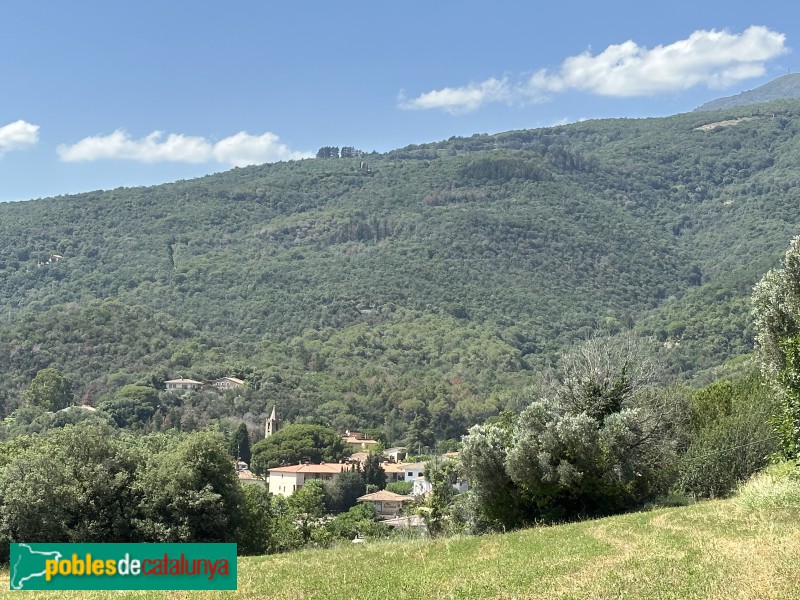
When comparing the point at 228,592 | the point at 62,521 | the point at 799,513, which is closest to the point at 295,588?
the point at 228,592

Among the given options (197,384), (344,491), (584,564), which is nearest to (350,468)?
(344,491)

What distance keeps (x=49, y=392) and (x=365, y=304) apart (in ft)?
213

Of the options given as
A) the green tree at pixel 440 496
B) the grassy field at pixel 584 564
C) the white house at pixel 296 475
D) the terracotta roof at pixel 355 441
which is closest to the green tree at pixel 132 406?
the white house at pixel 296 475

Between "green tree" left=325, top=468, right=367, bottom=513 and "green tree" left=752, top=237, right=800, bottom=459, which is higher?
"green tree" left=752, top=237, right=800, bottom=459

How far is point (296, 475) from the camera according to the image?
77062mm

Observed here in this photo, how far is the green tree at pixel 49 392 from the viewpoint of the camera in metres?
96.0

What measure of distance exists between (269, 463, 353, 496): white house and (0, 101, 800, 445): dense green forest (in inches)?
778

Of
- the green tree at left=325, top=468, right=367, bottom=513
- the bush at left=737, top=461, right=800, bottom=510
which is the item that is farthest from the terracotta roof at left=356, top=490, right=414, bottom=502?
the bush at left=737, top=461, right=800, bottom=510

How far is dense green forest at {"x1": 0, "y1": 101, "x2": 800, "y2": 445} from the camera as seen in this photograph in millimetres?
106375

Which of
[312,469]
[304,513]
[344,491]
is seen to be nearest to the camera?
[304,513]

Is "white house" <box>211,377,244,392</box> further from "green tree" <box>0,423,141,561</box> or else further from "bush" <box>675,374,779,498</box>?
"bush" <box>675,374,779,498</box>

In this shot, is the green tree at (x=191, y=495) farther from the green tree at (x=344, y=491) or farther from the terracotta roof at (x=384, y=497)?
the green tree at (x=344, y=491)

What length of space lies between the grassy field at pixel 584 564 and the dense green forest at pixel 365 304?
72231 mm

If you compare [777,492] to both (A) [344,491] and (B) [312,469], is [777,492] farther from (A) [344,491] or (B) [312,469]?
(B) [312,469]
